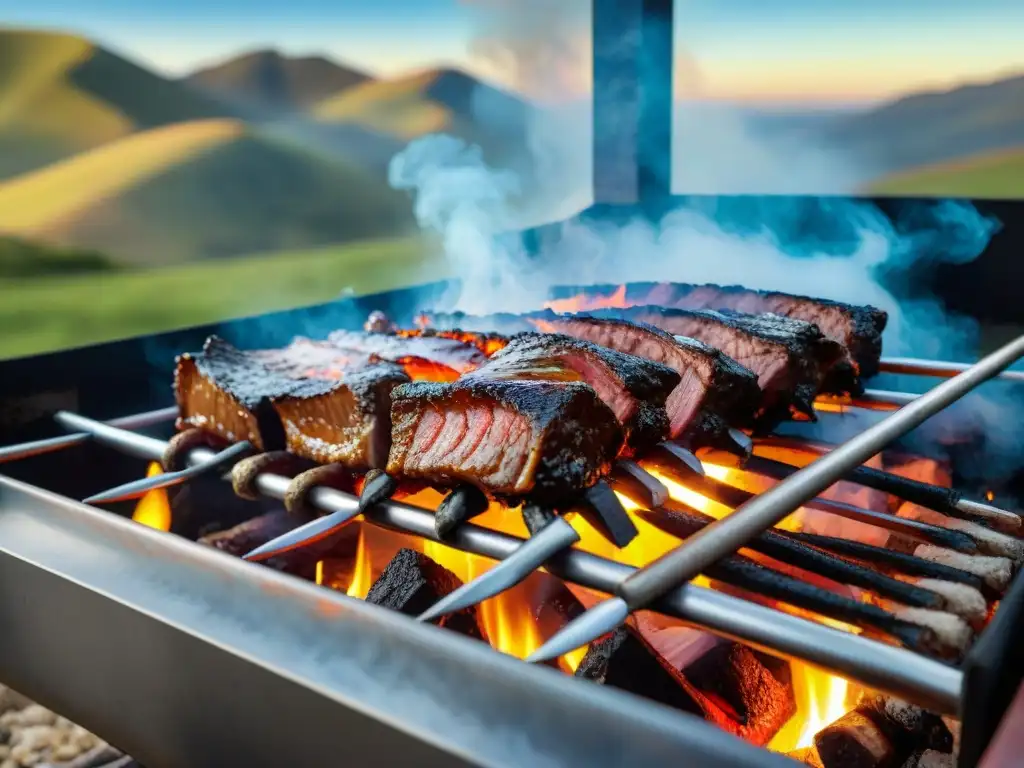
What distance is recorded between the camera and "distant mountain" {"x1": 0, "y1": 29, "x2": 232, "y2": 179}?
11.7ft

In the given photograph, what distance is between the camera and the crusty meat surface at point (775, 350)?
226 cm

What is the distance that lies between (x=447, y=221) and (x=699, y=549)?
117 inches

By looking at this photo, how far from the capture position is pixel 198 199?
13.9 feet

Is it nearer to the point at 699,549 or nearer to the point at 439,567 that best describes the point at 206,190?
the point at 439,567

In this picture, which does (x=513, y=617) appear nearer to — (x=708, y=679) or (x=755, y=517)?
(x=708, y=679)

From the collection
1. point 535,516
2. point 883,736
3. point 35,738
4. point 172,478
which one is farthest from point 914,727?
point 35,738

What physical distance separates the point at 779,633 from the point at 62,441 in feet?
6.31

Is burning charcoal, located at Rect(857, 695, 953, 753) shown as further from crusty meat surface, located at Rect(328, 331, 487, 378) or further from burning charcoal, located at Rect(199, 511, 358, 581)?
burning charcoal, located at Rect(199, 511, 358, 581)

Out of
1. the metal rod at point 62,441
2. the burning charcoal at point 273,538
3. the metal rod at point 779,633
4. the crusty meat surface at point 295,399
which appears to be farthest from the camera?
the burning charcoal at point 273,538

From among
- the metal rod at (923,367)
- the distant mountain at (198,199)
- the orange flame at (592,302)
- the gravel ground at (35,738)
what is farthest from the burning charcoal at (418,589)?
the distant mountain at (198,199)

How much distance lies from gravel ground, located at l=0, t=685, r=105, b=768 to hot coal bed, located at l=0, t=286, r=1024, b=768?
2.05ft

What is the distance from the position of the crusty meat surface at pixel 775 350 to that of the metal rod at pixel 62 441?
60.3 inches

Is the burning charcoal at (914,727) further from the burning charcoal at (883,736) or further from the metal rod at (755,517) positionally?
the metal rod at (755,517)

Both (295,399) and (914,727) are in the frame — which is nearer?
(914,727)
